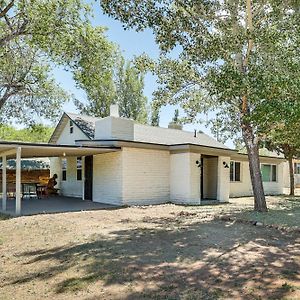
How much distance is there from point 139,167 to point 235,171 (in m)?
8.24

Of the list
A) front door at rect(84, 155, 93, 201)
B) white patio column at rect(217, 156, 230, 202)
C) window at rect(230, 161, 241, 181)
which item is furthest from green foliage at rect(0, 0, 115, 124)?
window at rect(230, 161, 241, 181)

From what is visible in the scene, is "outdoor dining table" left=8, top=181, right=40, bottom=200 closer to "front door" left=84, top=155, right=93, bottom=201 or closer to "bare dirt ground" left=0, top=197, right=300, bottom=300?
"front door" left=84, top=155, right=93, bottom=201

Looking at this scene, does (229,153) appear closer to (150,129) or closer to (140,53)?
Result: (150,129)

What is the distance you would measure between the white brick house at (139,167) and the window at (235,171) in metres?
0.84

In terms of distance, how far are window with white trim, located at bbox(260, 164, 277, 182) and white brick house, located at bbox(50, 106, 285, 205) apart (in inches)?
170

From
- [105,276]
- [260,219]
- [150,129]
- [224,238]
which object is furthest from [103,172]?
[105,276]

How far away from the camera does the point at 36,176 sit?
941 inches

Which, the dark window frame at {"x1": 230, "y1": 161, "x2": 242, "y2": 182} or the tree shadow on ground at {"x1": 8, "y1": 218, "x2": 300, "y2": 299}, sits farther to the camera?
the dark window frame at {"x1": 230, "y1": 161, "x2": 242, "y2": 182}

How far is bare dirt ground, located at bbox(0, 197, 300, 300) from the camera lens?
181 inches

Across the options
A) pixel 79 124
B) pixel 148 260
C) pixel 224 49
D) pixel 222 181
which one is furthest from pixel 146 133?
pixel 148 260

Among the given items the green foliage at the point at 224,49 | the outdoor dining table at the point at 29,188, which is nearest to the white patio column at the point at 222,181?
the green foliage at the point at 224,49

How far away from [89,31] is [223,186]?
33.8 ft

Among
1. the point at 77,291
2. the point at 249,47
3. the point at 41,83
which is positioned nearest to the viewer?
the point at 77,291

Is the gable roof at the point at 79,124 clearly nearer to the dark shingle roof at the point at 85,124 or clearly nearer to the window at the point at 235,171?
the dark shingle roof at the point at 85,124
